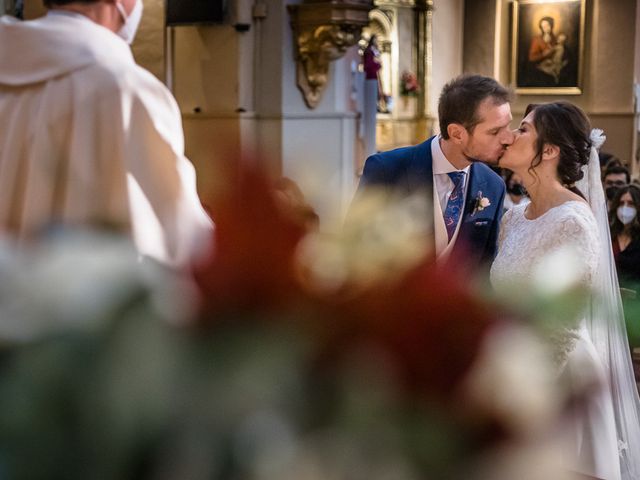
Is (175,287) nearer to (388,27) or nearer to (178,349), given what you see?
(178,349)

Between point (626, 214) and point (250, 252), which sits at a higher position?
Answer: point (250, 252)

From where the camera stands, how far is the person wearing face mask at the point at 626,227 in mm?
6758

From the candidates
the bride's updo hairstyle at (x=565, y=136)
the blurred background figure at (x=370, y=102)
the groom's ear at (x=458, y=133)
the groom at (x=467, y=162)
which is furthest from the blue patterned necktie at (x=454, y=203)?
the blurred background figure at (x=370, y=102)

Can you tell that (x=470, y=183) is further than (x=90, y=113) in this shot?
Yes

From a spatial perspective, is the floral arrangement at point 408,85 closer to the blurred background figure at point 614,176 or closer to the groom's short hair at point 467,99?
the blurred background figure at point 614,176

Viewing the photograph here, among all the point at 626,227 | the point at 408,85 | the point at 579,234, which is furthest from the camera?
the point at 408,85

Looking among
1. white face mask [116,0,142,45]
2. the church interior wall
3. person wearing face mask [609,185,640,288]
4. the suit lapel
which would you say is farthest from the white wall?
white face mask [116,0,142,45]

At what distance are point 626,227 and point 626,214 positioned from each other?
0.28ft

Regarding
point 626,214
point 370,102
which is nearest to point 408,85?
point 370,102

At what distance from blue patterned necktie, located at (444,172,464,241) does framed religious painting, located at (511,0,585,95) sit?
14.9 meters

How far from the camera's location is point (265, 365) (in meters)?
0.62

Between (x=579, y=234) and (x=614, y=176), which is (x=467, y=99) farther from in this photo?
(x=614, y=176)

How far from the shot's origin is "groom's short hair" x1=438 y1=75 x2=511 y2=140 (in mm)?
4355

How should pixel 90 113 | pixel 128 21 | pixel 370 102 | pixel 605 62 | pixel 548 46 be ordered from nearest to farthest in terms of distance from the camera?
pixel 90 113
pixel 128 21
pixel 370 102
pixel 605 62
pixel 548 46
